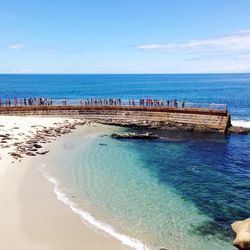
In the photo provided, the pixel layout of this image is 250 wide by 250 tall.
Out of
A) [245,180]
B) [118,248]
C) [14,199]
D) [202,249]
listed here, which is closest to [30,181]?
[14,199]

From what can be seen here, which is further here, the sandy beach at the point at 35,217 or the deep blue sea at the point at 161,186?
the deep blue sea at the point at 161,186

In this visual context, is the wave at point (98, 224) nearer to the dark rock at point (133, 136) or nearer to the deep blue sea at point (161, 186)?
the deep blue sea at point (161, 186)

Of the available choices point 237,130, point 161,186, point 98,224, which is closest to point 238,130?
point 237,130

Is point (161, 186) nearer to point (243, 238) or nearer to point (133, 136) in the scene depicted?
point (243, 238)

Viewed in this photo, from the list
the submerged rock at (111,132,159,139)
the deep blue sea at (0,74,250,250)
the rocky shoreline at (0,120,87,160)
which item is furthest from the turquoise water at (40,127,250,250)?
the rocky shoreline at (0,120,87,160)

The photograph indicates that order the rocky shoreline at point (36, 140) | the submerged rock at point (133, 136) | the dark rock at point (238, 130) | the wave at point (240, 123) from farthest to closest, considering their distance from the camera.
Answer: the wave at point (240, 123), the dark rock at point (238, 130), the submerged rock at point (133, 136), the rocky shoreline at point (36, 140)

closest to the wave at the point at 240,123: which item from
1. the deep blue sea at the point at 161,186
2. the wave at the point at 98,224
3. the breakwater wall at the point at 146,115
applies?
the breakwater wall at the point at 146,115

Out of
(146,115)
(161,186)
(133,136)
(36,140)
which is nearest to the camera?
(161,186)
